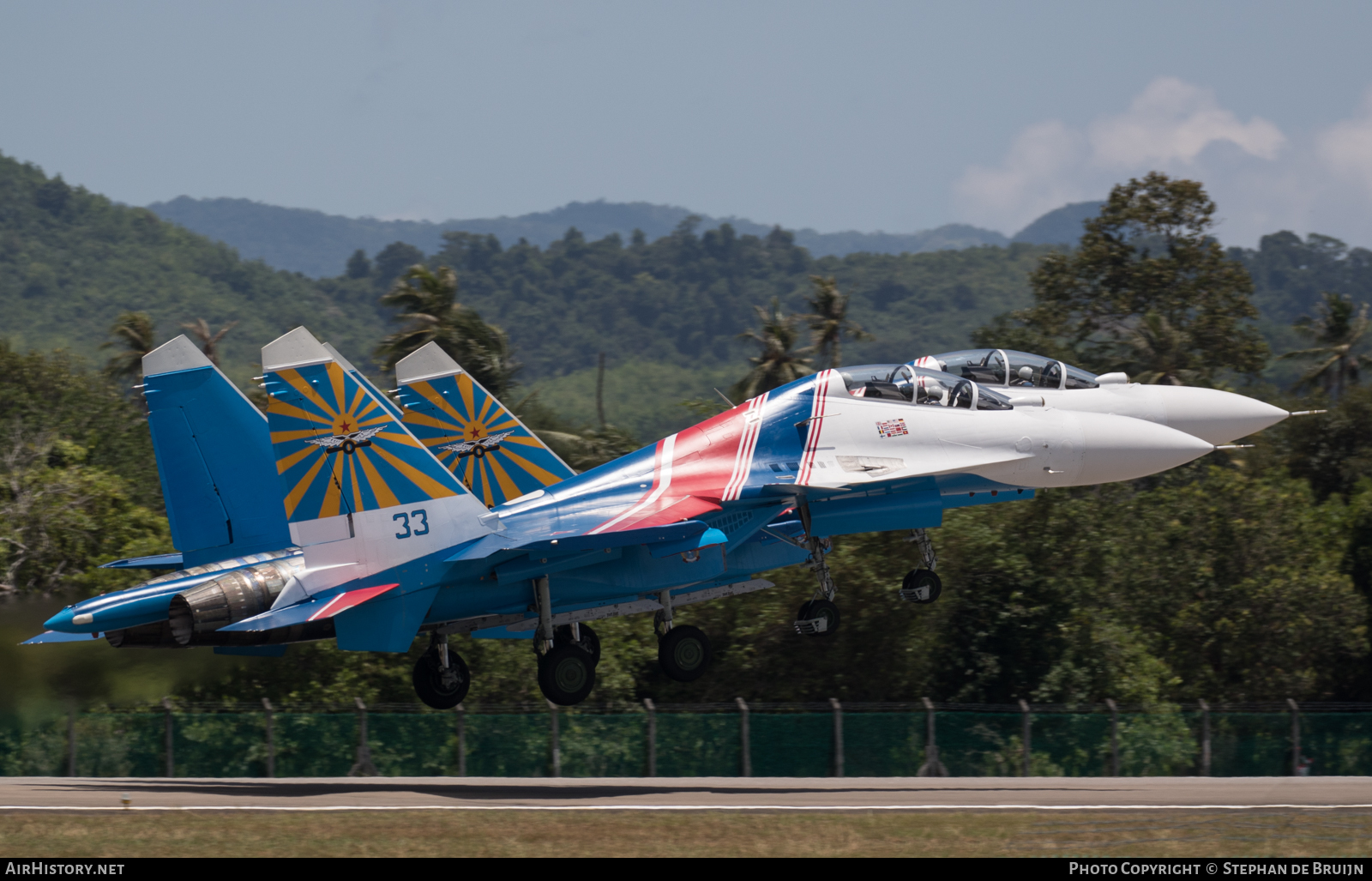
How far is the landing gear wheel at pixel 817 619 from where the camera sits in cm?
2523

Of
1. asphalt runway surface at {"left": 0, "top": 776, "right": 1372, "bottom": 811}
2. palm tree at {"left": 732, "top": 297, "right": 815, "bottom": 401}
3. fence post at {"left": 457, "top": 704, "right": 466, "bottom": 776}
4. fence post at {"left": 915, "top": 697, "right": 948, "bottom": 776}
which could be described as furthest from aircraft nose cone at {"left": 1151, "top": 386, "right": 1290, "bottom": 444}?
palm tree at {"left": 732, "top": 297, "right": 815, "bottom": 401}

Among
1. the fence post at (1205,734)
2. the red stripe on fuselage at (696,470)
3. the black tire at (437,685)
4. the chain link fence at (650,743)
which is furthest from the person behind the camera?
the fence post at (1205,734)

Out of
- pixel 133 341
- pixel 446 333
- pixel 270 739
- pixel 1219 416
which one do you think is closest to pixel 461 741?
pixel 270 739

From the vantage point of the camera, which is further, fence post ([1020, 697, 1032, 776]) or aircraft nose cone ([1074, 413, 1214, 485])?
fence post ([1020, 697, 1032, 776])

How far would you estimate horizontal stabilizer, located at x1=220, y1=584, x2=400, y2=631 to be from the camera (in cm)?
2077

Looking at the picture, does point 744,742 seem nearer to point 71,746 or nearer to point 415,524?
point 415,524

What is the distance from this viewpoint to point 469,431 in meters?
27.6

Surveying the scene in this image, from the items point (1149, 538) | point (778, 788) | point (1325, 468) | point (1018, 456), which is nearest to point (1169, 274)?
point (1325, 468)

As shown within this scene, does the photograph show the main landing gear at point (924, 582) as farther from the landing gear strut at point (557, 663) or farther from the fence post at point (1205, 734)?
the fence post at point (1205, 734)

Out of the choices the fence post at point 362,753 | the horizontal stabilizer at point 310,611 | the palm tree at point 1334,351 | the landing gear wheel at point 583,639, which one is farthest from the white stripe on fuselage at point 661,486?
the palm tree at point 1334,351

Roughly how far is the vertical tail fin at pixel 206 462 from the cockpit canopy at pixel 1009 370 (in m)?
12.5

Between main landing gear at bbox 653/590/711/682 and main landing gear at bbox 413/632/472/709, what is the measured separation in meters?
3.40

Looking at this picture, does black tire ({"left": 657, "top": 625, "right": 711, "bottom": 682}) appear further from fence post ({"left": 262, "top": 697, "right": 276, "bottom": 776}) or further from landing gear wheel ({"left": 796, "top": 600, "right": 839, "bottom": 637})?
fence post ({"left": 262, "top": 697, "right": 276, "bottom": 776})

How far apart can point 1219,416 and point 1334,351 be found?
49.3 meters
